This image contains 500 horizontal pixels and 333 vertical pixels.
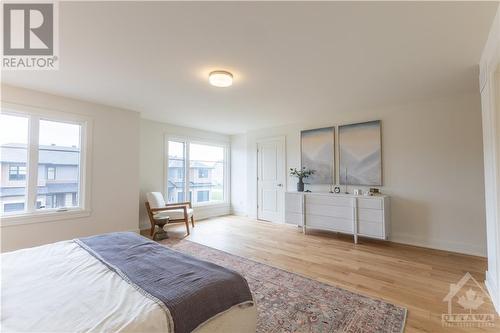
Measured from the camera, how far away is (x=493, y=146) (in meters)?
2.13

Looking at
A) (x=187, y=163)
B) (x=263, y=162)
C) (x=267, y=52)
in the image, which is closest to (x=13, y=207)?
(x=187, y=163)

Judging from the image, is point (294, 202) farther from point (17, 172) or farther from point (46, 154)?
point (17, 172)

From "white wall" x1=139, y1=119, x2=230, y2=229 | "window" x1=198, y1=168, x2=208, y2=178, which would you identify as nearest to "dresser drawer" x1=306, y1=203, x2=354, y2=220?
"window" x1=198, y1=168, x2=208, y2=178

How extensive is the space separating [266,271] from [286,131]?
3489 millimetres

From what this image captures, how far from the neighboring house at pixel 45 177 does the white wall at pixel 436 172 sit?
516 centimetres

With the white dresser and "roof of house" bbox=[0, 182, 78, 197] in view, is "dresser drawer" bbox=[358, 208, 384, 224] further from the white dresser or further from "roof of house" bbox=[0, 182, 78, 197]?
"roof of house" bbox=[0, 182, 78, 197]

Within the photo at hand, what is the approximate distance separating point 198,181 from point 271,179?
1.94m

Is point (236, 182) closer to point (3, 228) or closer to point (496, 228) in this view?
point (3, 228)

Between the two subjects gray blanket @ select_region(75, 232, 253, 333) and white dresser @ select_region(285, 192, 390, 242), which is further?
white dresser @ select_region(285, 192, 390, 242)

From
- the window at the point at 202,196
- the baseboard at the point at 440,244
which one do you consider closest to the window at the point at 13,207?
the window at the point at 202,196

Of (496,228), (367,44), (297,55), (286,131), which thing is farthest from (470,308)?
(286,131)

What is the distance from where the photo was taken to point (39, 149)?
331 centimetres

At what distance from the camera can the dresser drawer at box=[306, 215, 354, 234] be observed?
399cm

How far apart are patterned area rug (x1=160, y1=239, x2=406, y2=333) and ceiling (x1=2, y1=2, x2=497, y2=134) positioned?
2324 mm
